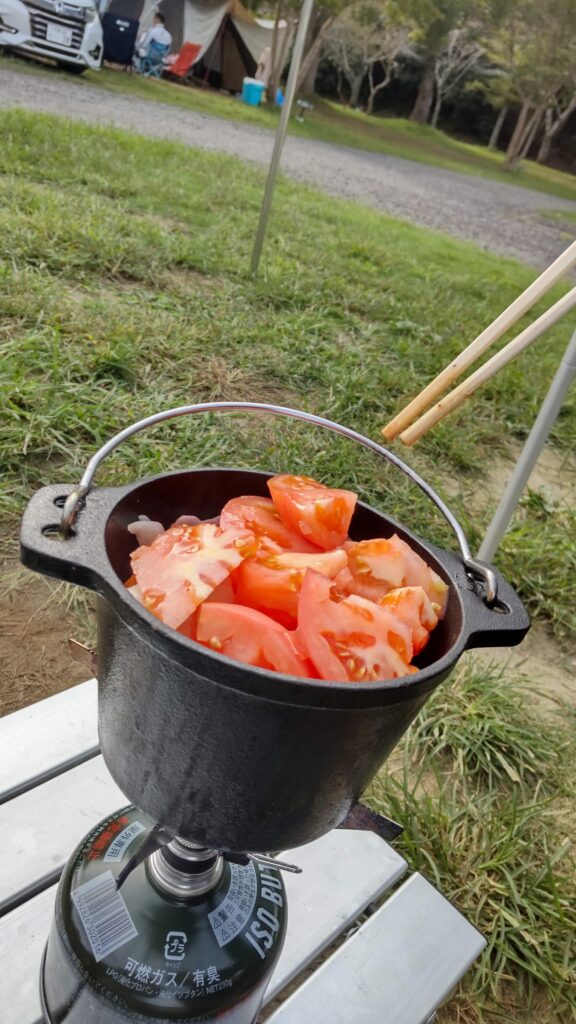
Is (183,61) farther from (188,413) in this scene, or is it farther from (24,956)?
(24,956)

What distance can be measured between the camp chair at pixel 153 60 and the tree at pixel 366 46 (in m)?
10.4

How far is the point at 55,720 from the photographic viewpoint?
1.52 m

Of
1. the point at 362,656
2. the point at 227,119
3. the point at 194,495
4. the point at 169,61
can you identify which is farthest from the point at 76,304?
the point at 169,61

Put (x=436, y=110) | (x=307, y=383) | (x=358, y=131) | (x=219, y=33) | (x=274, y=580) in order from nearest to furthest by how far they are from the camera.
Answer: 1. (x=274, y=580)
2. (x=307, y=383)
3. (x=219, y=33)
4. (x=358, y=131)
5. (x=436, y=110)

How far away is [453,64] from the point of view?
95.6ft

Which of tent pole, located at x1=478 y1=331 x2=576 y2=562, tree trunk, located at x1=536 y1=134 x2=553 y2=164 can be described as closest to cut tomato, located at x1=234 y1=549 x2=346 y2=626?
tent pole, located at x1=478 y1=331 x2=576 y2=562

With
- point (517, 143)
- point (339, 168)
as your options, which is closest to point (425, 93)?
point (517, 143)

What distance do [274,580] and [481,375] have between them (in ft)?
2.02

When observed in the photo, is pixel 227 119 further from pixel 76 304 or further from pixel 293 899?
pixel 293 899

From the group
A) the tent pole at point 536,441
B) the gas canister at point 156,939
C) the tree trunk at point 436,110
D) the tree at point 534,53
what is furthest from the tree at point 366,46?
the gas canister at point 156,939

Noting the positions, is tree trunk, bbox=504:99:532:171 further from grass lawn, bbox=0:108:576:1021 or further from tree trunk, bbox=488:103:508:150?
grass lawn, bbox=0:108:576:1021

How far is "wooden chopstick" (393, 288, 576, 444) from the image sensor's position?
118 centimetres

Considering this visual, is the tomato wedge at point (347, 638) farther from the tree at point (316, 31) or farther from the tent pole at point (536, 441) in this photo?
the tree at point (316, 31)

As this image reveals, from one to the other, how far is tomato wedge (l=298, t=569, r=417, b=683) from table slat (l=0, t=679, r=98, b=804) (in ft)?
2.69
